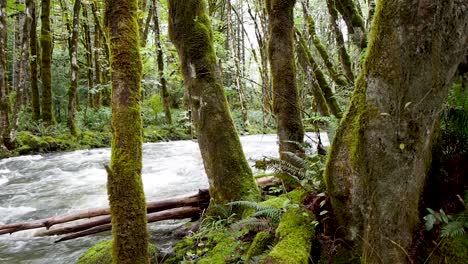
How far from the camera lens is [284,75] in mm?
4898

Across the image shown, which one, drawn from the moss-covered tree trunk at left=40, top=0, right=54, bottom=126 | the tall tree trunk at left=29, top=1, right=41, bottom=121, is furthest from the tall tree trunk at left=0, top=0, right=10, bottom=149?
the tall tree trunk at left=29, top=1, right=41, bottom=121

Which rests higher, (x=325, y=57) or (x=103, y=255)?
(x=325, y=57)

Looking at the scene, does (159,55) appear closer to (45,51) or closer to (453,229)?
(45,51)

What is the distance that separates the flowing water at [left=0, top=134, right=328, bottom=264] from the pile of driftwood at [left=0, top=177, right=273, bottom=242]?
0.30m

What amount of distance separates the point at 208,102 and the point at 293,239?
221 cm

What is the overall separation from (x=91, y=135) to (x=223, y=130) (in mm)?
13149

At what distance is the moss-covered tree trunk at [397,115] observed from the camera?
Result: 2316mm

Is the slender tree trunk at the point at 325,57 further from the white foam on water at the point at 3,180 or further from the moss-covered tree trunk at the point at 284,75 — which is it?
the white foam on water at the point at 3,180

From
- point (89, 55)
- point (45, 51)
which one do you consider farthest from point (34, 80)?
point (89, 55)

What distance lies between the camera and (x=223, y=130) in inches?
181

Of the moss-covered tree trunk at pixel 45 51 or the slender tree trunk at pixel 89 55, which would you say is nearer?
the moss-covered tree trunk at pixel 45 51

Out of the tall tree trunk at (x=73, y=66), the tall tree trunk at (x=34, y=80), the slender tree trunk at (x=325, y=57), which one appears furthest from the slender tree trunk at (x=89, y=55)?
the slender tree trunk at (x=325, y=57)

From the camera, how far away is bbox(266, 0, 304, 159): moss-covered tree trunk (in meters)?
4.83

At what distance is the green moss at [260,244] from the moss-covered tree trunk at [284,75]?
1.61 metres
